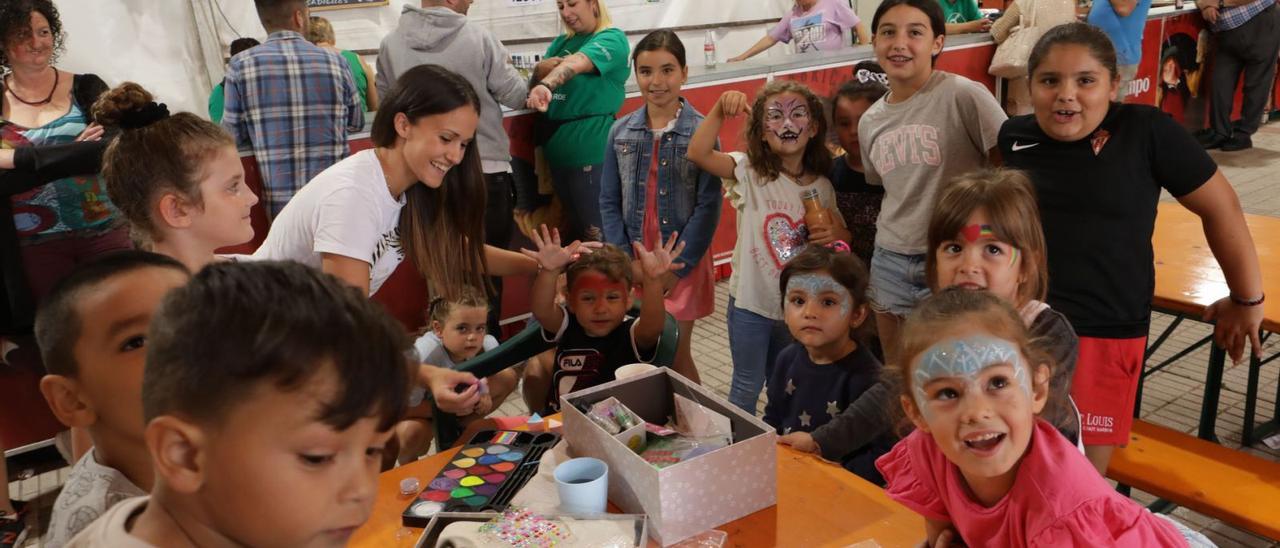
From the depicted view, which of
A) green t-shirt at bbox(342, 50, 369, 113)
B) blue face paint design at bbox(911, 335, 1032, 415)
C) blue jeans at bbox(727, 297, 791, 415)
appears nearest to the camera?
blue face paint design at bbox(911, 335, 1032, 415)

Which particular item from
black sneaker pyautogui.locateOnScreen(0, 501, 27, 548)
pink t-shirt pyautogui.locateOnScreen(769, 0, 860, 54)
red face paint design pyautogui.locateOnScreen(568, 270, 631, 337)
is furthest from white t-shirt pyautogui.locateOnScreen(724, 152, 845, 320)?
pink t-shirt pyautogui.locateOnScreen(769, 0, 860, 54)

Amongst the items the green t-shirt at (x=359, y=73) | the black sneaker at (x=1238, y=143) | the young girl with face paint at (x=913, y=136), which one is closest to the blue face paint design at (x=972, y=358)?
the young girl with face paint at (x=913, y=136)

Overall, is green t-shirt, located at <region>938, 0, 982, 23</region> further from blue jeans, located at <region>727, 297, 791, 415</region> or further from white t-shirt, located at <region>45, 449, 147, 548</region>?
white t-shirt, located at <region>45, 449, 147, 548</region>

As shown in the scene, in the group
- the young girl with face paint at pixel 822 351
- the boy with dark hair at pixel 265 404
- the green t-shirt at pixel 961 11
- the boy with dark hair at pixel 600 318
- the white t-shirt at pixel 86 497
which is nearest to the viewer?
the boy with dark hair at pixel 265 404

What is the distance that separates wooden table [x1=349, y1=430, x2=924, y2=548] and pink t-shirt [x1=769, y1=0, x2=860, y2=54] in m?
4.62

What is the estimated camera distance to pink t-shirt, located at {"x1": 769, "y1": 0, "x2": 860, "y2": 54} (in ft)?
19.1

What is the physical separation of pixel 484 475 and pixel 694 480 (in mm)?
467

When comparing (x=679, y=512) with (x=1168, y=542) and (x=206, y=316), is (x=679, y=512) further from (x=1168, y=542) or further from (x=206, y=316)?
(x=206, y=316)

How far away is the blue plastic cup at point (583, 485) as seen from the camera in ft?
5.10

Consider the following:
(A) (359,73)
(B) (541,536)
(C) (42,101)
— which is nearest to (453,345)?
(B) (541,536)

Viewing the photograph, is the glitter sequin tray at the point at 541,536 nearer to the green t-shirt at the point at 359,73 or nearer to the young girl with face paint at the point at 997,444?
the young girl with face paint at the point at 997,444

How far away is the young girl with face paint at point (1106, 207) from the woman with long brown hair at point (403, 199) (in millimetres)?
1445

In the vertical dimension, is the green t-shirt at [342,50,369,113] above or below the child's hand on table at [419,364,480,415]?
above

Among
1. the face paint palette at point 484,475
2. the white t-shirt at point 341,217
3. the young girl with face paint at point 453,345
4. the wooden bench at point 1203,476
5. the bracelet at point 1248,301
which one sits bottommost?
the wooden bench at point 1203,476
